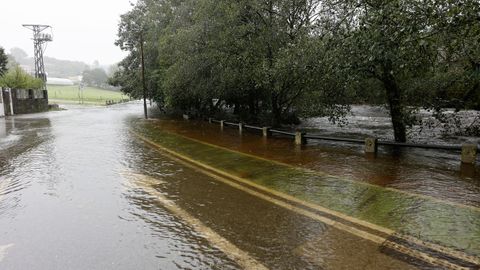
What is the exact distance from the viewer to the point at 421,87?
12492 millimetres

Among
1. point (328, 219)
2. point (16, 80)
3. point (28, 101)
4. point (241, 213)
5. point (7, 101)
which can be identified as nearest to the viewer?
point (328, 219)

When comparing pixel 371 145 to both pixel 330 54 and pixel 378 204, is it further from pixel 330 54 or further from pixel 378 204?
pixel 378 204

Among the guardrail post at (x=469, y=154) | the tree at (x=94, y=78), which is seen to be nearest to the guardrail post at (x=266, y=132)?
the guardrail post at (x=469, y=154)

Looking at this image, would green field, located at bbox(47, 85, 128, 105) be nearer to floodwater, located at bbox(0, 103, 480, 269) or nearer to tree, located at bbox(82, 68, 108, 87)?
tree, located at bbox(82, 68, 108, 87)

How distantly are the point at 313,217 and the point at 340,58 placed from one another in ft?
20.2

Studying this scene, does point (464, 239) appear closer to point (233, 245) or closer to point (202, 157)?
point (233, 245)

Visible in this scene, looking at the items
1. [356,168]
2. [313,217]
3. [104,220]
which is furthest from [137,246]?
[356,168]

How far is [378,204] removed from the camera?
607cm

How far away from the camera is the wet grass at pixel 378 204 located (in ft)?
15.7

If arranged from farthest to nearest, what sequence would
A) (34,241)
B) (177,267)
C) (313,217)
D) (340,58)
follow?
(340,58) < (313,217) < (34,241) < (177,267)

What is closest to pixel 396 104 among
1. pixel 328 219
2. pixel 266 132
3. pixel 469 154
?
pixel 469 154

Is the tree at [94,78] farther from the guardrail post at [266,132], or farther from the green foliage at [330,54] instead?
the guardrail post at [266,132]

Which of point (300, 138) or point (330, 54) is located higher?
point (330, 54)

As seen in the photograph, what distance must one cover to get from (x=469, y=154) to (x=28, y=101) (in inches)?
1589
